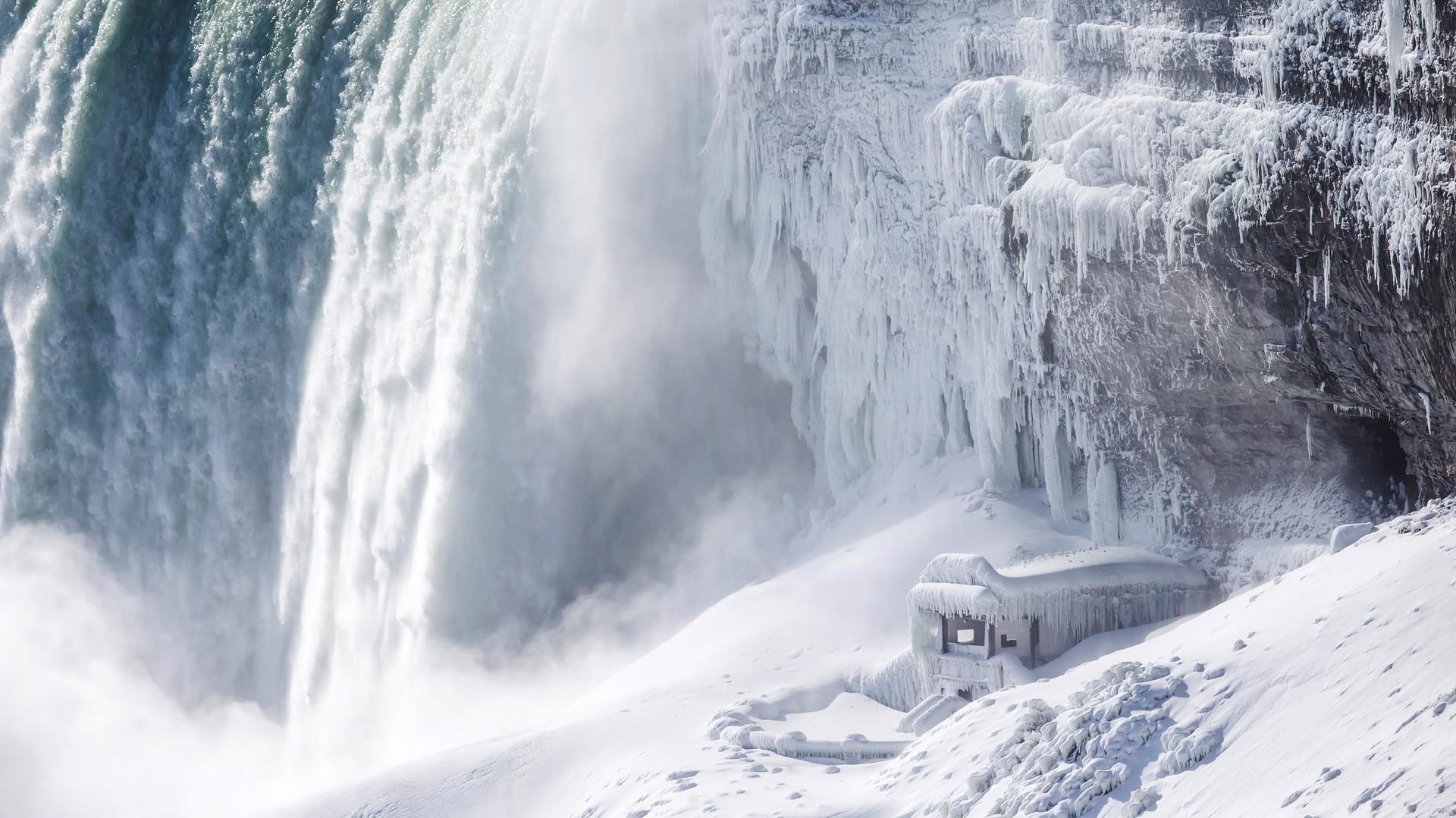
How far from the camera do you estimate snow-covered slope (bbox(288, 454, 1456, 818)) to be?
11117 millimetres

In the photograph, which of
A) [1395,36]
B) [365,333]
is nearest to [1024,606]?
[1395,36]

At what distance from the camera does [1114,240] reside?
16953 millimetres

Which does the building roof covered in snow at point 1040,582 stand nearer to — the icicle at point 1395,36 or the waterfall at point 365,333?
the icicle at point 1395,36

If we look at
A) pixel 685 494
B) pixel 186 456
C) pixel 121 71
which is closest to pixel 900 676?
pixel 685 494

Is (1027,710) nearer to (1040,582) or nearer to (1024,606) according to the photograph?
(1024,606)

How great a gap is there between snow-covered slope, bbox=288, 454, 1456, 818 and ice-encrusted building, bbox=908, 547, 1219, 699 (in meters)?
0.44

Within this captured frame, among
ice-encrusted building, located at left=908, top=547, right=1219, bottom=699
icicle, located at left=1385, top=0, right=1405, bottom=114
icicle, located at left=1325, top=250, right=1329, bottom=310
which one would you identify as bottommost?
ice-encrusted building, located at left=908, top=547, right=1219, bottom=699

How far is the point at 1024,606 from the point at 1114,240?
3.61 meters

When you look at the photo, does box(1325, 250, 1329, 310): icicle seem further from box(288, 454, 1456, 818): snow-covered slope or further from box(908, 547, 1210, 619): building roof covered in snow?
box(908, 547, 1210, 619): building roof covered in snow

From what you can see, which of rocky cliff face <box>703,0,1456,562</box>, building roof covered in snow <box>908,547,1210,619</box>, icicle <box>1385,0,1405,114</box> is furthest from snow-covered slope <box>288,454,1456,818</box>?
icicle <box>1385,0,1405,114</box>

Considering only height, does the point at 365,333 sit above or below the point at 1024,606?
above

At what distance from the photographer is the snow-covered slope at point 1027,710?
11117mm

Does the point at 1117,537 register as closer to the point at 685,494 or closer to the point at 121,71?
the point at 685,494

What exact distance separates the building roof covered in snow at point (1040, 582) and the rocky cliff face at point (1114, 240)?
0.91m
